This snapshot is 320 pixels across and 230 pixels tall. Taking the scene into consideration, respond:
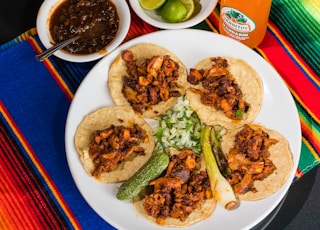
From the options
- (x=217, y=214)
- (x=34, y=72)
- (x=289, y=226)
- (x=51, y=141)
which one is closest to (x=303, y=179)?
(x=289, y=226)

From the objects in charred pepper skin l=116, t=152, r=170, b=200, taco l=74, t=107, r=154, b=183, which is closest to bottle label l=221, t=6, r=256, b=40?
taco l=74, t=107, r=154, b=183

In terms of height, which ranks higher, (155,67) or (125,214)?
(155,67)

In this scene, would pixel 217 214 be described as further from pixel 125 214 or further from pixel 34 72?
pixel 34 72

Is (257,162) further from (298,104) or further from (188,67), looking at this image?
(188,67)

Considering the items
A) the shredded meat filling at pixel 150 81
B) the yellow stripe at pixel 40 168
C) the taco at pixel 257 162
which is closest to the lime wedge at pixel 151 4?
the shredded meat filling at pixel 150 81

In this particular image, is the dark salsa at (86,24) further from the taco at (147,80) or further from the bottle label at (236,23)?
the bottle label at (236,23)
